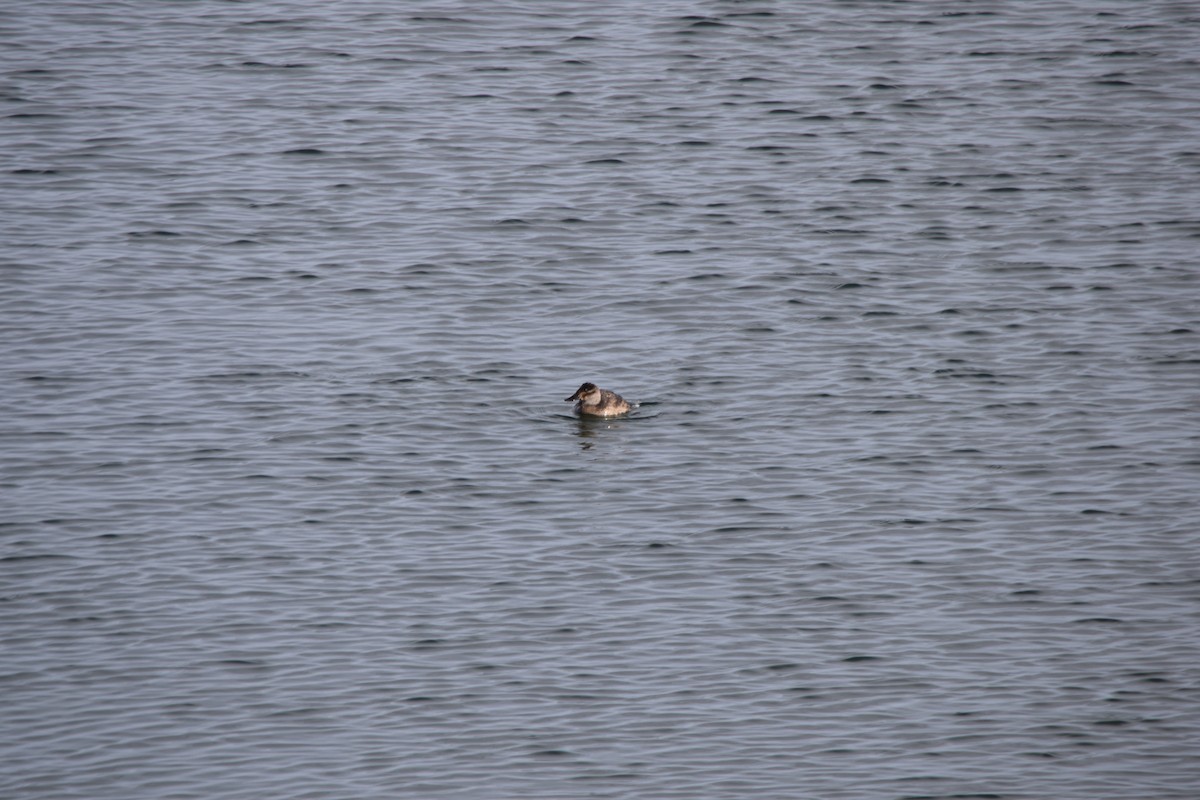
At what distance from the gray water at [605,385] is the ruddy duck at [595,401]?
7.9 inches

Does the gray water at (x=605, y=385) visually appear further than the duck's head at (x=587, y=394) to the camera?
No

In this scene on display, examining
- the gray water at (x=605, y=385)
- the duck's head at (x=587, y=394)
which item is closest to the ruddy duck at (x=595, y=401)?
the duck's head at (x=587, y=394)

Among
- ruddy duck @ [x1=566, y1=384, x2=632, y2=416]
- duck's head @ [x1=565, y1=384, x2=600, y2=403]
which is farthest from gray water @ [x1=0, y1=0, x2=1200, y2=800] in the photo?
duck's head @ [x1=565, y1=384, x2=600, y2=403]

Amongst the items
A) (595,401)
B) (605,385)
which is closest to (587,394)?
(595,401)

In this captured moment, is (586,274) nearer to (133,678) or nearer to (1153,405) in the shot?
(1153,405)

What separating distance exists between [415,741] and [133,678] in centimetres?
269

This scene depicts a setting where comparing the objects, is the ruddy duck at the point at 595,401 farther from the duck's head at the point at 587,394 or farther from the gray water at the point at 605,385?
the gray water at the point at 605,385

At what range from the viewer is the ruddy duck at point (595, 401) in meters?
19.7

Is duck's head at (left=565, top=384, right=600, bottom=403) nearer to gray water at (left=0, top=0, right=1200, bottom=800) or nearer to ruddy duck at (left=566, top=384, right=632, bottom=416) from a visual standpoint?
ruddy duck at (left=566, top=384, right=632, bottom=416)

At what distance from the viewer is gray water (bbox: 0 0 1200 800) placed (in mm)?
14070

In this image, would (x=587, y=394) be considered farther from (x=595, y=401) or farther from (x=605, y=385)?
(x=605, y=385)

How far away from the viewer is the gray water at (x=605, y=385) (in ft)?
46.2

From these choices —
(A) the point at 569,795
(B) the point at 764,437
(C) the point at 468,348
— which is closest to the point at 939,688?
(A) the point at 569,795

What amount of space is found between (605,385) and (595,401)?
1.24 m
